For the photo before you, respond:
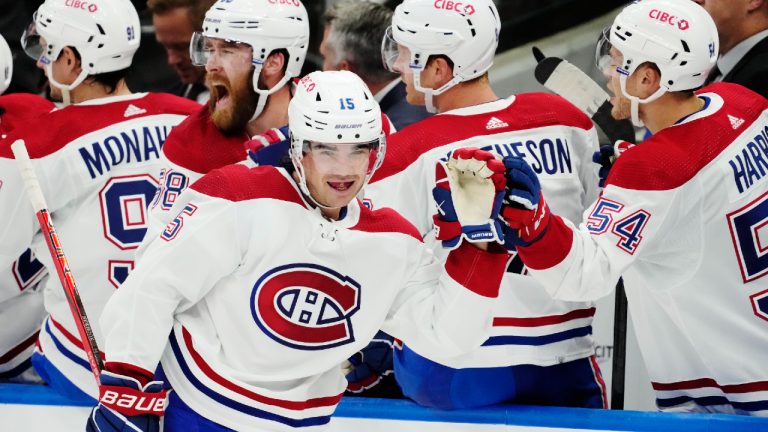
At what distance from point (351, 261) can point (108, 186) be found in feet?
3.67

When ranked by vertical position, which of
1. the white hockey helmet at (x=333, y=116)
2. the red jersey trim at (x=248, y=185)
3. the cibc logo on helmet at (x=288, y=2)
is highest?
the white hockey helmet at (x=333, y=116)

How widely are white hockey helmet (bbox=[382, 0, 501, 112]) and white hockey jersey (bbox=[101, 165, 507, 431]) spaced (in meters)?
0.78

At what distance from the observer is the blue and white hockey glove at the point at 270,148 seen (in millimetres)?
3002

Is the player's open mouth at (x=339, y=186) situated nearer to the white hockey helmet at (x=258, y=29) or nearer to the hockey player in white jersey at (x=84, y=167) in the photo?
the white hockey helmet at (x=258, y=29)

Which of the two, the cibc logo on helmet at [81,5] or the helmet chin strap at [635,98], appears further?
the cibc logo on helmet at [81,5]

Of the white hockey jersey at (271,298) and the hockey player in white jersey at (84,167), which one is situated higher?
the white hockey jersey at (271,298)

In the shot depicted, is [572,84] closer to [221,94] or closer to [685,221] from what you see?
[685,221]

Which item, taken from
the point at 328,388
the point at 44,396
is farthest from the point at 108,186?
the point at 328,388

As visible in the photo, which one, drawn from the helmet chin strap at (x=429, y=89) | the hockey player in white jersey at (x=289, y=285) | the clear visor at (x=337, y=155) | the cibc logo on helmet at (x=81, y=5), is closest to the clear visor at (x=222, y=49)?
the cibc logo on helmet at (x=81, y=5)

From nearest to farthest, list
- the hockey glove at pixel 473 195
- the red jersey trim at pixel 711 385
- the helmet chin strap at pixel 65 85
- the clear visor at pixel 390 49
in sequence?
the hockey glove at pixel 473 195
the red jersey trim at pixel 711 385
the clear visor at pixel 390 49
the helmet chin strap at pixel 65 85

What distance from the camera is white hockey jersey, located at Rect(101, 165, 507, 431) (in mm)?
2551

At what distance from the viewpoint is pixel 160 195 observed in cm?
333

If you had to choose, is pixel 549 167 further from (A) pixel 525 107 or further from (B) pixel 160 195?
(B) pixel 160 195

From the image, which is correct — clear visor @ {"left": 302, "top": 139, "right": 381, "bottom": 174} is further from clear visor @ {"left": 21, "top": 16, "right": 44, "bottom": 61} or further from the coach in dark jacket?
the coach in dark jacket
